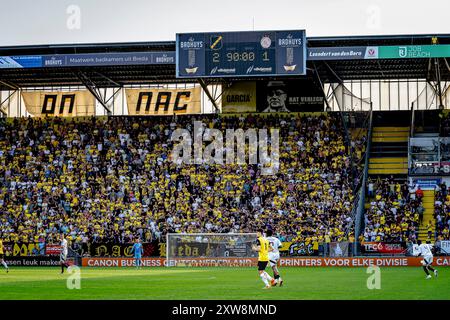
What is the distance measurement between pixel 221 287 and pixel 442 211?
27.8 meters

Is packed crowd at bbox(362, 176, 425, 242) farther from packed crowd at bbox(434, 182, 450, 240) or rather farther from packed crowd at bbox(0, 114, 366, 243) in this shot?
packed crowd at bbox(434, 182, 450, 240)

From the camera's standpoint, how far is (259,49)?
193 feet

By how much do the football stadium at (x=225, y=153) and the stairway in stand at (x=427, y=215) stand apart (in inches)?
4.7

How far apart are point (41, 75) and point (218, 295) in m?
43.1

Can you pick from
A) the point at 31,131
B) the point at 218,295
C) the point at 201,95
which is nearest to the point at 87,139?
the point at 31,131

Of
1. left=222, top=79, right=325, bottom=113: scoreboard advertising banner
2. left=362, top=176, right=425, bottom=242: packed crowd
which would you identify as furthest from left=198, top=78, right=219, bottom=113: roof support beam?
left=362, top=176, right=425, bottom=242: packed crowd

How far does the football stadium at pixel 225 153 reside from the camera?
55.3 m

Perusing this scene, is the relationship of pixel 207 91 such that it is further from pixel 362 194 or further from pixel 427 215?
pixel 427 215

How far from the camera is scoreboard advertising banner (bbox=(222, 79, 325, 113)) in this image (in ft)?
224

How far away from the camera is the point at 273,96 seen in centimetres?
6856

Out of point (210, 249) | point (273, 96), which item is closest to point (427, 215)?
point (210, 249)

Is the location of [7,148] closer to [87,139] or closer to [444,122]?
[87,139]

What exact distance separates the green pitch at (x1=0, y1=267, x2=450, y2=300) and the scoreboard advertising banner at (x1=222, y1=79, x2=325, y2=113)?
89.9 ft

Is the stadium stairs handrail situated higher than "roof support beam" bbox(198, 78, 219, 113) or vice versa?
"roof support beam" bbox(198, 78, 219, 113)
